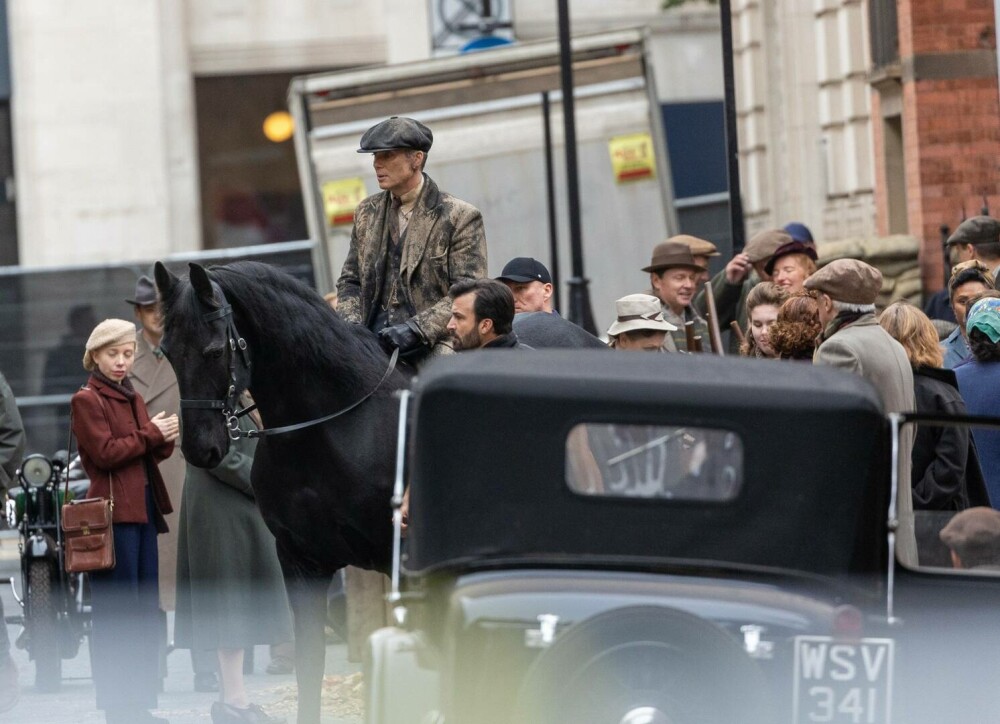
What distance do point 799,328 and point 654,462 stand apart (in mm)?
3517

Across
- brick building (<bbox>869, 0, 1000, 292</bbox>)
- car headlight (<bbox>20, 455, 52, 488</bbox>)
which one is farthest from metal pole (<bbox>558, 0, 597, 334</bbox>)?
car headlight (<bbox>20, 455, 52, 488</bbox>)

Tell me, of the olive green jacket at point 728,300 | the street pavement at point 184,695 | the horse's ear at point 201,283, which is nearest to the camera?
the horse's ear at point 201,283

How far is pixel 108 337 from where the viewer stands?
9875 millimetres

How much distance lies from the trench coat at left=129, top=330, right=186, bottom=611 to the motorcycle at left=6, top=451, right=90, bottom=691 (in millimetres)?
537

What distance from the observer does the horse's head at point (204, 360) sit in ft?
25.1

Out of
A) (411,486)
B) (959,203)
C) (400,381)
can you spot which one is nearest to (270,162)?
(959,203)

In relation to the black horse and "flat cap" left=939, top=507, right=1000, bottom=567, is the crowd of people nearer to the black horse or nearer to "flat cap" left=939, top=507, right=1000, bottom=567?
the black horse

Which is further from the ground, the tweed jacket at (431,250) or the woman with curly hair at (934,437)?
the tweed jacket at (431,250)

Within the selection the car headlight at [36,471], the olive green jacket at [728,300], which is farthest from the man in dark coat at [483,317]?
the olive green jacket at [728,300]

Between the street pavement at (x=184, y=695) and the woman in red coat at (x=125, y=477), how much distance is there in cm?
59

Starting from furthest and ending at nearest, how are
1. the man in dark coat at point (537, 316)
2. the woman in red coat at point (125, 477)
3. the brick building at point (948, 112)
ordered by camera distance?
the brick building at point (948, 112)
the woman in red coat at point (125, 477)
the man in dark coat at point (537, 316)

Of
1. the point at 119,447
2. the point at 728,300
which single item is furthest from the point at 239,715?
the point at 728,300

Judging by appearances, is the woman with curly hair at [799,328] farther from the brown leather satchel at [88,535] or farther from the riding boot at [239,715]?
the brown leather satchel at [88,535]

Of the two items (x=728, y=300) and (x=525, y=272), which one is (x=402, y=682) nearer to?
(x=525, y=272)
